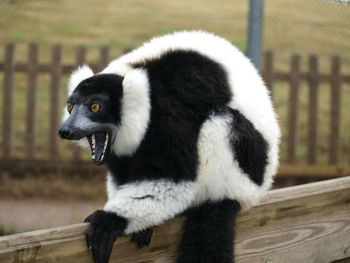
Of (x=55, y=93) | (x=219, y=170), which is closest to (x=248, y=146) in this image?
(x=219, y=170)

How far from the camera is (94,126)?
2.55m

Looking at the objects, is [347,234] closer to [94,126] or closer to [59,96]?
[94,126]

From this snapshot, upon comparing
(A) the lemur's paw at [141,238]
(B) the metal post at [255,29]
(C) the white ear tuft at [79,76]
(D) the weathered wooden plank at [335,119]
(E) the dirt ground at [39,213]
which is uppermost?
(B) the metal post at [255,29]

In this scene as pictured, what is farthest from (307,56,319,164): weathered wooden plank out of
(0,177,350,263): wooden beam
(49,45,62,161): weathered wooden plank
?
(0,177,350,263): wooden beam

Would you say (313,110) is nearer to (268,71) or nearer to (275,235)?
(268,71)

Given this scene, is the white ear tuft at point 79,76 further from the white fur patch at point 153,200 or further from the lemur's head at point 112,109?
the white fur patch at point 153,200

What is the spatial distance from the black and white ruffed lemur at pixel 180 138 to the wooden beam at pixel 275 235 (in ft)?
0.19

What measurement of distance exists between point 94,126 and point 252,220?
0.70 metres

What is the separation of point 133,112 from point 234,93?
399 mm

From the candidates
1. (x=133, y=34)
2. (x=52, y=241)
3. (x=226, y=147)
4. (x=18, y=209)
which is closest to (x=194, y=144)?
(x=226, y=147)

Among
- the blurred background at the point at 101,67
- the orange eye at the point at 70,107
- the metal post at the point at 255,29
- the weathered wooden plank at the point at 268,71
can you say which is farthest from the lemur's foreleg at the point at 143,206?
the weathered wooden plank at the point at 268,71

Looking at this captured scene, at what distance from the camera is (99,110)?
2592mm

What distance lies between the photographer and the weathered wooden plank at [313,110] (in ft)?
19.8

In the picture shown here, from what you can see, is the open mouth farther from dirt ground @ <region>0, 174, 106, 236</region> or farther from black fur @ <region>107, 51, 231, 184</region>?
dirt ground @ <region>0, 174, 106, 236</region>
